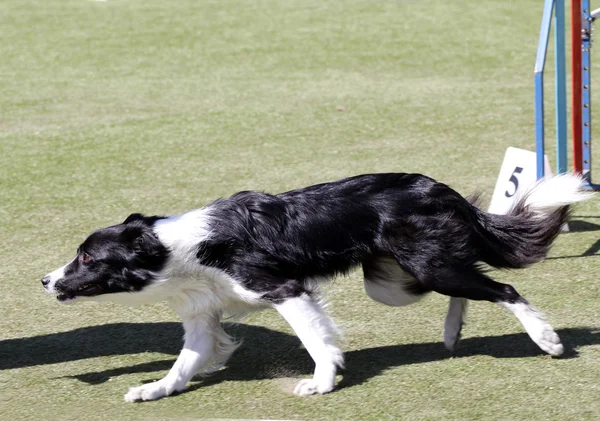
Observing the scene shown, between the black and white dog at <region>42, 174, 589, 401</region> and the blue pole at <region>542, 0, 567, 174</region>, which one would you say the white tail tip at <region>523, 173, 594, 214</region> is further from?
the blue pole at <region>542, 0, 567, 174</region>

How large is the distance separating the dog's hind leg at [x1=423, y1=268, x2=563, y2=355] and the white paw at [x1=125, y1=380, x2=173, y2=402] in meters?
1.24

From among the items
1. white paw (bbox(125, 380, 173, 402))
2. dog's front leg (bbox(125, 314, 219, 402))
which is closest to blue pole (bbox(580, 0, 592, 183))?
dog's front leg (bbox(125, 314, 219, 402))

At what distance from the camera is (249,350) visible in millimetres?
4746

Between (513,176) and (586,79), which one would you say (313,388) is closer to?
(513,176)

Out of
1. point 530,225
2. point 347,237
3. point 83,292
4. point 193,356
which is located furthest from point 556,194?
point 83,292

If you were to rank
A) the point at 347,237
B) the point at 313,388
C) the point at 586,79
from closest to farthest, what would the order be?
the point at 313,388 < the point at 347,237 < the point at 586,79

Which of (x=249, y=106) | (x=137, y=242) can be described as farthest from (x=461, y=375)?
(x=249, y=106)

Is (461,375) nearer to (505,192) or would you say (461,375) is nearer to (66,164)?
(505,192)

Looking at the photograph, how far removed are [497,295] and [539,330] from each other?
238 millimetres

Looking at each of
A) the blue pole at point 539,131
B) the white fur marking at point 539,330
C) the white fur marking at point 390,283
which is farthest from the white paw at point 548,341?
the blue pole at point 539,131

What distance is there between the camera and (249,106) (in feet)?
32.0

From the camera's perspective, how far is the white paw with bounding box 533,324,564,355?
4234 millimetres

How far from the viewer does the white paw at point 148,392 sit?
4.11 m

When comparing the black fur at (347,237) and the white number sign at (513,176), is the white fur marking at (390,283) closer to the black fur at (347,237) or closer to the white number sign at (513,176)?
the black fur at (347,237)
